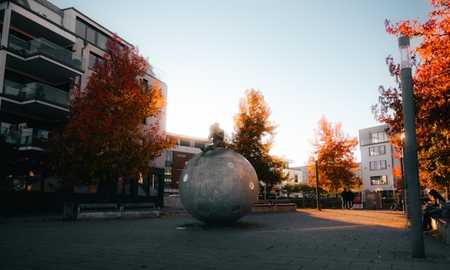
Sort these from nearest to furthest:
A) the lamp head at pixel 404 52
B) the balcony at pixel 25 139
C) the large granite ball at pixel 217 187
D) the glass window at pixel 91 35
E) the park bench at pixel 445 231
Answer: the lamp head at pixel 404 52
the park bench at pixel 445 231
the large granite ball at pixel 217 187
the balcony at pixel 25 139
the glass window at pixel 91 35

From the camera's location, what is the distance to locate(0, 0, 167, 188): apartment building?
21734 millimetres

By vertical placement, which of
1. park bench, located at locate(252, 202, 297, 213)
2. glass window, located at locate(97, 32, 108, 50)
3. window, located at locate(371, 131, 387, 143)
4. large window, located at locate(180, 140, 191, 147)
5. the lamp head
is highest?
glass window, located at locate(97, 32, 108, 50)

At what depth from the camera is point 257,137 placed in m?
31.6

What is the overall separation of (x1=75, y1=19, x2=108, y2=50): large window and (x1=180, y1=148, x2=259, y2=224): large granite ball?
75.7 ft

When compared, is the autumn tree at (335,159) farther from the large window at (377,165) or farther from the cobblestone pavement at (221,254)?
the large window at (377,165)

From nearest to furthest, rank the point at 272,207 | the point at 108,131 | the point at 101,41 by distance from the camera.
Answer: the point at 108,131, the point at 272,207, the point at 101,41

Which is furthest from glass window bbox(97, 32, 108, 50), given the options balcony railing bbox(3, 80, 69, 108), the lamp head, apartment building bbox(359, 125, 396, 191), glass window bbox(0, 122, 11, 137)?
apartment building bbox(359, 125, 396, 191)

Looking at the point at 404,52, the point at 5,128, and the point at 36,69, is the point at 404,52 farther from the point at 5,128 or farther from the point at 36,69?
the point at 36,69

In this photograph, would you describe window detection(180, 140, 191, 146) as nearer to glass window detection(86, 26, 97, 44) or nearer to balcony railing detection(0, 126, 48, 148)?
glass window detection(86, 26, 97, 44)

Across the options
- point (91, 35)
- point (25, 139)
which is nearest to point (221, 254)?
point (25, 139)

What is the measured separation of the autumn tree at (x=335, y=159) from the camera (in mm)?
33531

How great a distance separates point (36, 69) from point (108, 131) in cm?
1041

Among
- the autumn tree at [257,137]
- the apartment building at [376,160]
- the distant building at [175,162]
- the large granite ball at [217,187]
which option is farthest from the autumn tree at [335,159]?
the apartment building at [376,160]

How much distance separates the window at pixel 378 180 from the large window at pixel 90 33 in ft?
197
